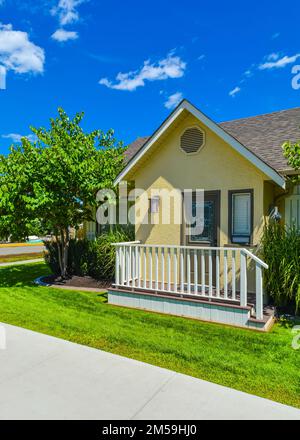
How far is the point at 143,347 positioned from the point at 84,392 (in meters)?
1.49

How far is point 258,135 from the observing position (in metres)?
9.70

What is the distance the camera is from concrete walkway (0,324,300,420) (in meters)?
2.87

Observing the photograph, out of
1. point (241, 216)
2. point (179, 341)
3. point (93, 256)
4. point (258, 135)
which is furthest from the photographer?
point (93, 256)

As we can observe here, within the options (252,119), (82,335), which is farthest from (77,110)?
(82,335)

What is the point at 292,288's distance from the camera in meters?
5.91

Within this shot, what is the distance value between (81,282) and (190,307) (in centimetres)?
503

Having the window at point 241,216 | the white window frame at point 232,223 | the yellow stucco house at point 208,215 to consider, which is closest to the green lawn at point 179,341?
the yellow stucco house at point 208,215

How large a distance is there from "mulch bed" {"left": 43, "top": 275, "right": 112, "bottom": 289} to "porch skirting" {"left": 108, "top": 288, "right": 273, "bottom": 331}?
84.6 inches

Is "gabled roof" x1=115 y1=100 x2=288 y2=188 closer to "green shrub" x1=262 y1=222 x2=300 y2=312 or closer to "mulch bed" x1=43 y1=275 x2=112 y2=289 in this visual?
"green shrub" x1=262 y1=222 x2=300 y2=312

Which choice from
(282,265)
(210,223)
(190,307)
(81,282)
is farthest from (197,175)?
(81,282)

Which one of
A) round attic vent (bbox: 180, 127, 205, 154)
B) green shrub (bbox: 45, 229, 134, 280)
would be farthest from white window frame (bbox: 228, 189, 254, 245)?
green shrub (bbox: 45, 229, 134, 280)

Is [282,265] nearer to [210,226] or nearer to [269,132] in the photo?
[210,226]
